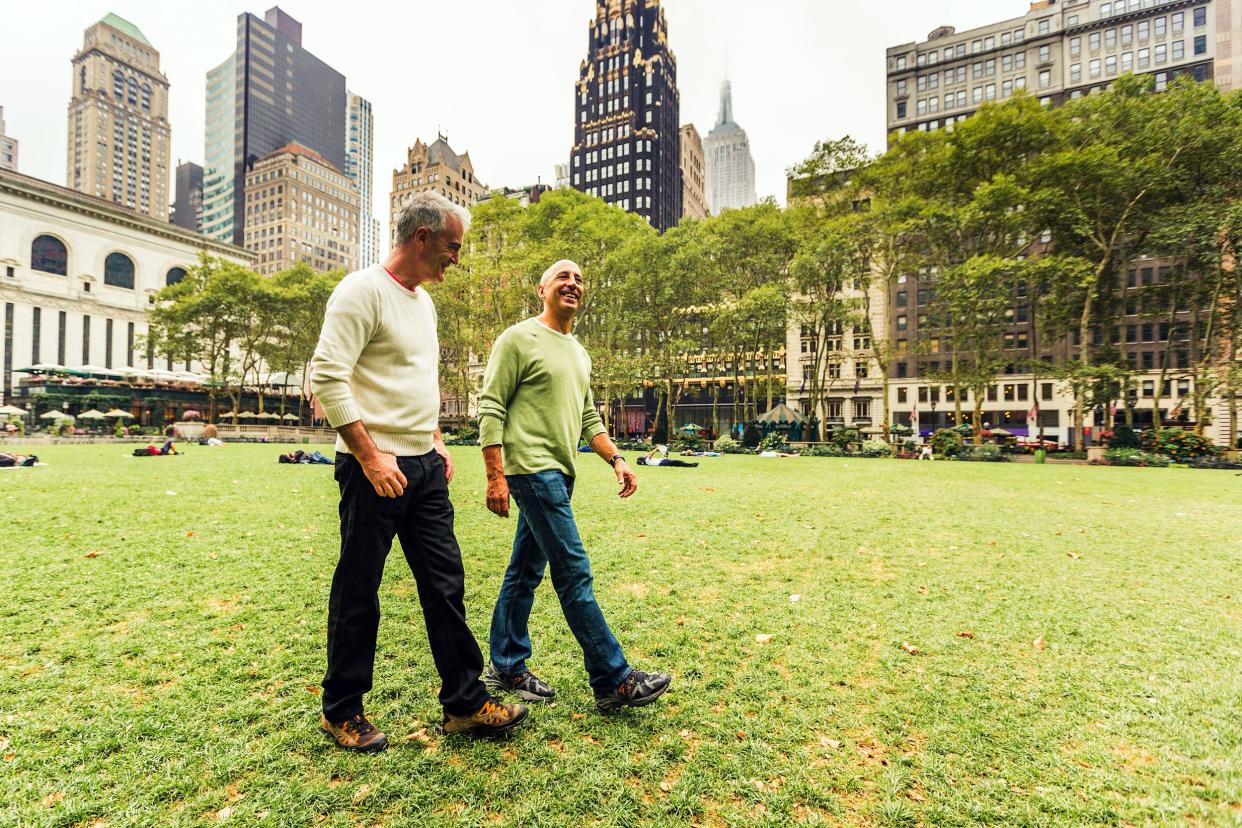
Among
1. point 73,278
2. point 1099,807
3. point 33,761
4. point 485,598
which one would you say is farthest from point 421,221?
point 73,278

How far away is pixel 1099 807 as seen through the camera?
2.12 meters

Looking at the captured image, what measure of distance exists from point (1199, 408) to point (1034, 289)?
925 centimetres

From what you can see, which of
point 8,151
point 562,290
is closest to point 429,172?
point 562,290

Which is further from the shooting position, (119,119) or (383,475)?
(119,119)

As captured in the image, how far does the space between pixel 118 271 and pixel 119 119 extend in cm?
14111

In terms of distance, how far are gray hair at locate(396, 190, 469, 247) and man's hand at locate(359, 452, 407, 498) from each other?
A: 3.42 ft

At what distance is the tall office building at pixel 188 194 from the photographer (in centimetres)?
16400

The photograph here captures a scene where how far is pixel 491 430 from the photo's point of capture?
2.81m

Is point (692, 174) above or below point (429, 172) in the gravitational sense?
above

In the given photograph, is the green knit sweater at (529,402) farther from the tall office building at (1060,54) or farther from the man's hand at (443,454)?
the tall office building at (1060,54)

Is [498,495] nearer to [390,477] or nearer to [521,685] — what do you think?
[390,477]

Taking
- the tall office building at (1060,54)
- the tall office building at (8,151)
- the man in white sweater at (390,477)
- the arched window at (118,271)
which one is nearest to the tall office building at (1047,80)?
the tall office building at (1060,54)

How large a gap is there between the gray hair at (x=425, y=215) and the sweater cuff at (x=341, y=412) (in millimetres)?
847

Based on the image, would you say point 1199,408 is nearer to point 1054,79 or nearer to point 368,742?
point 368,742
